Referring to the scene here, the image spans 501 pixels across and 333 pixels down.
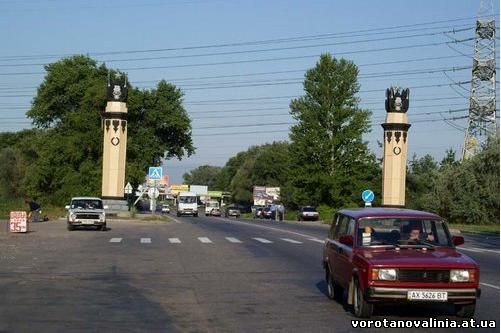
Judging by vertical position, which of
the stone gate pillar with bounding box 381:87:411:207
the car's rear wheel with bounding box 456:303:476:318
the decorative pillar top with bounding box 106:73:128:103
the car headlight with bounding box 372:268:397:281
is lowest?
the car's rear wheel with bounding box 456:303:476:318

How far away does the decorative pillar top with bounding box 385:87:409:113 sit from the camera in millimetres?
63750

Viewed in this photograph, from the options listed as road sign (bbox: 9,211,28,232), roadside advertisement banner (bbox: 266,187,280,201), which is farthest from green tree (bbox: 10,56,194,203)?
road sign (bbox: 9,211,28,232)

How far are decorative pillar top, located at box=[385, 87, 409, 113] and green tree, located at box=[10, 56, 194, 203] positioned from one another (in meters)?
26.3

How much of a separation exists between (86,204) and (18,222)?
5261 mm

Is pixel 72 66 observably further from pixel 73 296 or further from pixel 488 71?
pixel 73 296

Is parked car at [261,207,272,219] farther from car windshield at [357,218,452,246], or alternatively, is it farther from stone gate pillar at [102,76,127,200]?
car windshield at [357,218,452,246]

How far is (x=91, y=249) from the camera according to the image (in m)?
25.6

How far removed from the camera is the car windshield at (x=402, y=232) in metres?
11.4

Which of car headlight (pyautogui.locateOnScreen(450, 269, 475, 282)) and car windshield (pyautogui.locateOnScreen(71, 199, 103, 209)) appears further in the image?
car windshield (pyautogui.locateOnScreen(71, 199, 103, 209))

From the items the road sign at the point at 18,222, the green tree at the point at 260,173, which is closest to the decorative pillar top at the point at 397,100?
the road sign at the point at 18,222

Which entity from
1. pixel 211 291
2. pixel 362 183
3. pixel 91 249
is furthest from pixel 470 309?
pixel 362 183

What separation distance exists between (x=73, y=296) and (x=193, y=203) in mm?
72877

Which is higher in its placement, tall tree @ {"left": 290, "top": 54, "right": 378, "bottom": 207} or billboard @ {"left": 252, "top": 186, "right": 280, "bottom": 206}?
tall tree @ {"left": 290, "top": 54, "right": 378, "bottom": 207}

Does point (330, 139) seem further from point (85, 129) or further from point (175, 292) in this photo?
point (175, 292)
